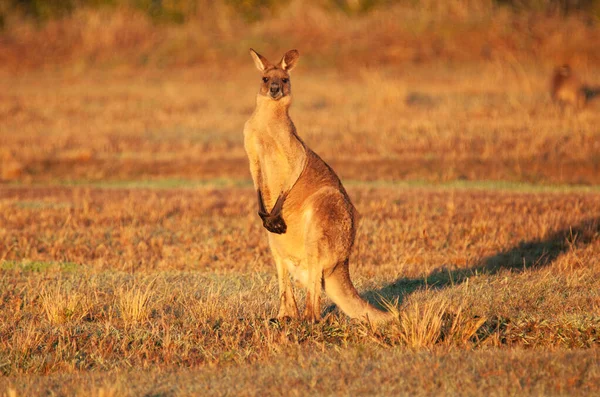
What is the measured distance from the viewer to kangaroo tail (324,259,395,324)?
588 cm

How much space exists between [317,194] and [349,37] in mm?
17964

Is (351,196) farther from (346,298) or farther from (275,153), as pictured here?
(346,298)

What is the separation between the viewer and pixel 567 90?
53.5 feet

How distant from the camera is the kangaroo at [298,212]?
5.84m

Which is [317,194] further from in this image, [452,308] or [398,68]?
[398,68]

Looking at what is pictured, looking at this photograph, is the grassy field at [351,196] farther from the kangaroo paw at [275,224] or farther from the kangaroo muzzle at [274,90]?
the kangaroo muzzle at [274,90]

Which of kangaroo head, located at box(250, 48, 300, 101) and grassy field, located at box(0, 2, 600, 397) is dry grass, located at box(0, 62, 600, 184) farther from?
kangaroo head, located at box(250, 48, 300, 101)

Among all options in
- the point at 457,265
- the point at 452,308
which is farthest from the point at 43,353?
the point at 457,265

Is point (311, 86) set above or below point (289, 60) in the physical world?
below

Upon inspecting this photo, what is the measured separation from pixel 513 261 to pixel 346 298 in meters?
2.94

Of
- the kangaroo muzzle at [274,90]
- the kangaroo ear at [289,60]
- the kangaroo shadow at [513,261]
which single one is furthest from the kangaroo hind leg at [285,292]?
the kangaroo ear at [289,60]

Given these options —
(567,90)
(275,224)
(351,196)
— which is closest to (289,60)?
(275,224)

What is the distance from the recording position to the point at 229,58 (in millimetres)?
22781

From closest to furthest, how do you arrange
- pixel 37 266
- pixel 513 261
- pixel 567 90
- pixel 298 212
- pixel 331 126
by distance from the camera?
pixel 298 212 < pixel 37 266 < pixel 513 261 < pixel 331 126 < pixel 567 90
